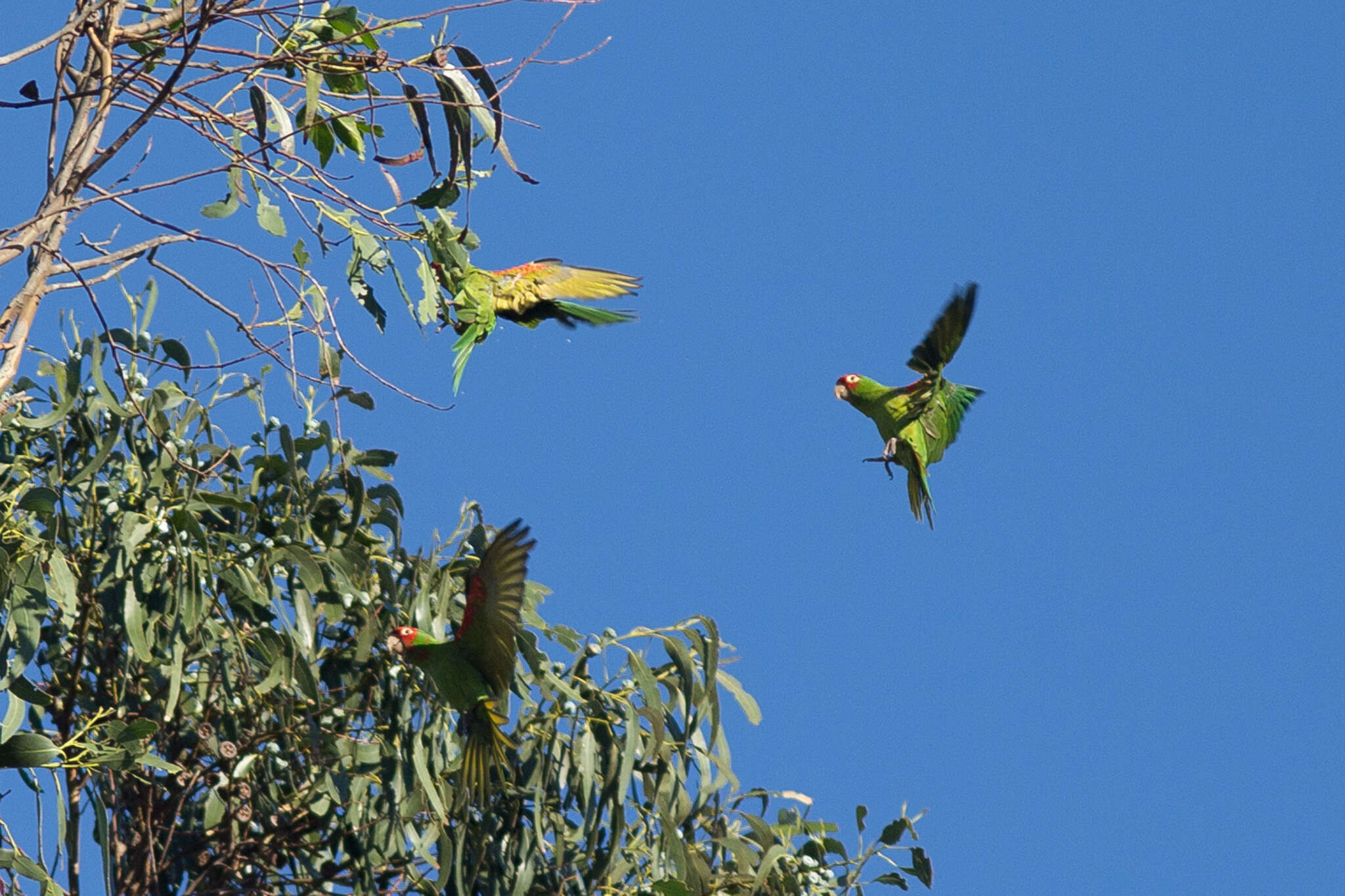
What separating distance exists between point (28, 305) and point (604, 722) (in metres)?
1.20

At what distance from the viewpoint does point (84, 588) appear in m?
2.55

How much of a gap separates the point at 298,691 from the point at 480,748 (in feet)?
1.19

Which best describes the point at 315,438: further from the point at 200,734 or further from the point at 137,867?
the point at 137,867

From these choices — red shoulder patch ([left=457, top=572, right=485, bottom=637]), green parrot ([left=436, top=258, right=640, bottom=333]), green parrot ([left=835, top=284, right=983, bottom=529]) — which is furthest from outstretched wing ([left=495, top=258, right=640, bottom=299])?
red shoulder patch ([left=457, top=572, right=485, bottom=637])

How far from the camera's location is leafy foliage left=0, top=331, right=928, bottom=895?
8.22 feet

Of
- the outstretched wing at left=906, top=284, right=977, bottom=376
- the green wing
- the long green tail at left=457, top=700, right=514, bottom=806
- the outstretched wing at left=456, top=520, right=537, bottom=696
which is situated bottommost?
the long green tail at left=457, top=700, right=514, bottom=806

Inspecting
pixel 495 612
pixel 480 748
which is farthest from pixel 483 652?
pixel 480 748

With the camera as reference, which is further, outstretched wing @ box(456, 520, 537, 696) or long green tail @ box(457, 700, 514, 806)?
long green tail @ box(457, 700, 514, 806)

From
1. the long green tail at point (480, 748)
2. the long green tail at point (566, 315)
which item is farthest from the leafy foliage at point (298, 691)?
the long green tail at point (566, 315)

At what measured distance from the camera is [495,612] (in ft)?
8.54

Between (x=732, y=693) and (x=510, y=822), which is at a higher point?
(x=732, y=693)

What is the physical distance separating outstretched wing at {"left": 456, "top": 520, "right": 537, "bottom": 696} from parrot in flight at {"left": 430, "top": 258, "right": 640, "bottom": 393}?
563 mm

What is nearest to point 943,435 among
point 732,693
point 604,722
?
point 732,693

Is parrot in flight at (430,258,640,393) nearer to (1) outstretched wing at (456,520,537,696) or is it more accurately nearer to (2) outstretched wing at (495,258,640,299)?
(2) outstretched wing at (495,258,640,299)
